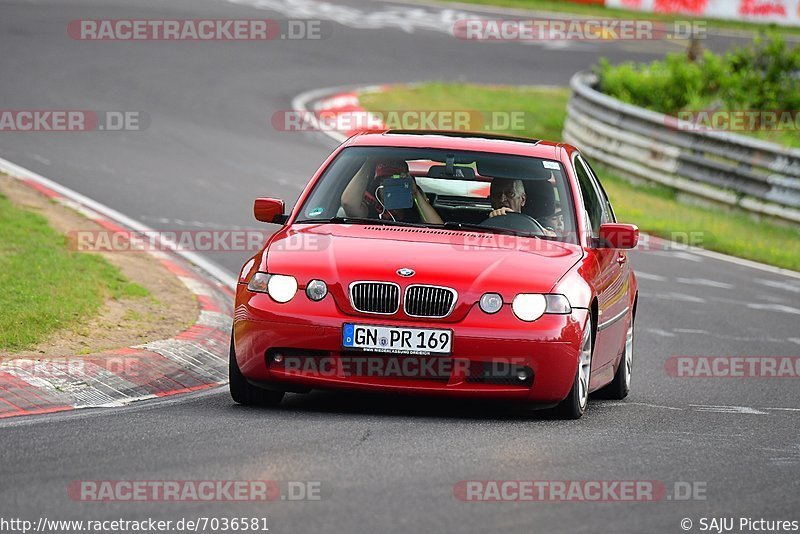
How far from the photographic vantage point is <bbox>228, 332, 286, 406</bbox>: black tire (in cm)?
836

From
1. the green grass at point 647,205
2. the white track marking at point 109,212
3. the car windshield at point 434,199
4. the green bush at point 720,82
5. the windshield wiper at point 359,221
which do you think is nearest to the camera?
the windshield wiper at point 359,221

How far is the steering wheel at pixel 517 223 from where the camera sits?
910 centimetres

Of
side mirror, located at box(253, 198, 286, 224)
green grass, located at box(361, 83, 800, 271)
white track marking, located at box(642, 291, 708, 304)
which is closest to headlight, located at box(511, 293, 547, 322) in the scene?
side mirror, located at box(253, 198, 286, 224)

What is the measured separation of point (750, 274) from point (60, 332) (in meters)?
9.01

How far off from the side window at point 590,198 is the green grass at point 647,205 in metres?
7.93

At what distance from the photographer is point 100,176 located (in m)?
17.9

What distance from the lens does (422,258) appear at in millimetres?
8250

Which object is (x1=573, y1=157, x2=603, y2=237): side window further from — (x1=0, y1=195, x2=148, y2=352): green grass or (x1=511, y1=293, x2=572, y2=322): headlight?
(x1=0, y1=195, x2=148, y2=352): green grass

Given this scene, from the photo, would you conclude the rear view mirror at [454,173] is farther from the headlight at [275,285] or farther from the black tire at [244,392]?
the black tire at [244,392]

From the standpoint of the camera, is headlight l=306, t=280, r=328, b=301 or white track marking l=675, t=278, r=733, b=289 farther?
white track marking l=675, t=278, r=733, b=289

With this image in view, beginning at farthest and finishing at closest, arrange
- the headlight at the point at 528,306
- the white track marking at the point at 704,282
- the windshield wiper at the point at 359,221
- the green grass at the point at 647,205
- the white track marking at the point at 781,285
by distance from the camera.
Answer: the green grass at the point at 647,205 < the white track marking at the point at 781,285 < the white track marking at the point at 704,282 < the windshield wiper at the point at 359,221 < the headlight at the point at 528,306

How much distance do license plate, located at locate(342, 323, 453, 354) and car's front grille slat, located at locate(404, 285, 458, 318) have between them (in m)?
0.11

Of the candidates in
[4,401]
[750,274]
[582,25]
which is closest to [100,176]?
[750,274]

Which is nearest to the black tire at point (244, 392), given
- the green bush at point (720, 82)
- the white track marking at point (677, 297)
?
the white track marking at point (677, 297)
